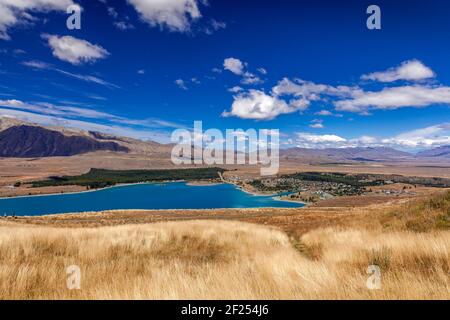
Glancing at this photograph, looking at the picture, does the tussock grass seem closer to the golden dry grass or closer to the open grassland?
the open grassland

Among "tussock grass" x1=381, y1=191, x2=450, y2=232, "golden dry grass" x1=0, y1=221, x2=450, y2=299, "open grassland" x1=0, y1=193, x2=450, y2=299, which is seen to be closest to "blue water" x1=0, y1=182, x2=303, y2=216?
"tussock grass" x1=381, y1=191, x2=450, y2=232

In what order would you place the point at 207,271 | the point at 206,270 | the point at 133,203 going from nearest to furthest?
the point at 207,271, the point at 206,270, the point at 133,203

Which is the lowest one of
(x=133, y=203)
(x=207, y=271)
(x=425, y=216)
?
(x=133, y=203)

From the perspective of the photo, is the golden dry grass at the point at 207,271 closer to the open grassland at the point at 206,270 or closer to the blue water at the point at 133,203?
the open grassland at the point at 206,270

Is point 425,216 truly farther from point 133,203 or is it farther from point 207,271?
point 133,203

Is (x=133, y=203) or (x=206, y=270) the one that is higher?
(x=206, y=270)

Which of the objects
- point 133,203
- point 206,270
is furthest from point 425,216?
point 133,203

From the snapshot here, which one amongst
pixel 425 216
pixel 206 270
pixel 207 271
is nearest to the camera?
pixel 207 271

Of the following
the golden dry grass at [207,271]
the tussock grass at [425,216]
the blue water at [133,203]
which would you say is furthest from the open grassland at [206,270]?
the blue water at [133,203]

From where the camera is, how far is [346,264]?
6.50 meters

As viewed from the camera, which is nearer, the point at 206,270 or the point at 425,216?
the point at 206,270
